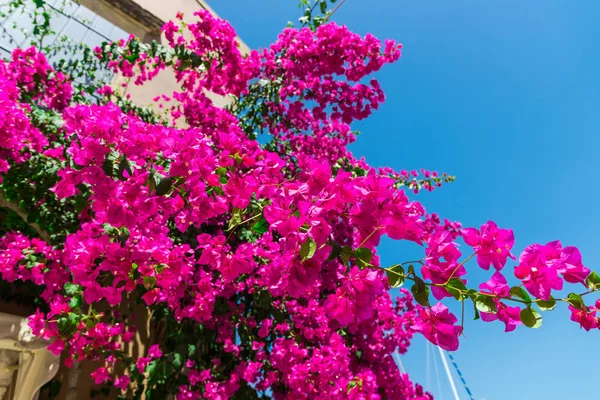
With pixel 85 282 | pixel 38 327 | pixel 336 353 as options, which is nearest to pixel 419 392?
pixel 336 353

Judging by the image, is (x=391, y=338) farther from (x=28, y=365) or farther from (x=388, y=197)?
(x=388, y=197)

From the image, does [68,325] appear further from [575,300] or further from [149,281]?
[575,300]

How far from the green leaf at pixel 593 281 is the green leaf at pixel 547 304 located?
0.42 feet

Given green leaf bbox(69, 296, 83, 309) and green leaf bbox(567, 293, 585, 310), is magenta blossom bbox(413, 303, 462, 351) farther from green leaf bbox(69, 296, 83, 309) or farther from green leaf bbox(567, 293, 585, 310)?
green leaf bbox(69, 296, 83, 309)

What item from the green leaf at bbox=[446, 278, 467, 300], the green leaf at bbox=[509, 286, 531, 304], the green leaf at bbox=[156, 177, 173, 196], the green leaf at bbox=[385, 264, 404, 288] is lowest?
the green leaf at bbox=[509, 286, 531, 304]

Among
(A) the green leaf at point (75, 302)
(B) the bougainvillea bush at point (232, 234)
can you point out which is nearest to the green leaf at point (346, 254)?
(B) the bougainvillea bush at point (232, 234)

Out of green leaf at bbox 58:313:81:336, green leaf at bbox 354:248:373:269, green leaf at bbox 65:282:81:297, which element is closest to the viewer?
green leaf at bbox 354:248:373:269

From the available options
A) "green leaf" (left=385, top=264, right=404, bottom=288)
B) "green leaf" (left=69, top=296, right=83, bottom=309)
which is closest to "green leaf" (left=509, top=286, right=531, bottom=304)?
"green leaf" (left=385, top=264, right=404, bottom=288)

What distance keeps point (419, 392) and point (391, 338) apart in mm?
664

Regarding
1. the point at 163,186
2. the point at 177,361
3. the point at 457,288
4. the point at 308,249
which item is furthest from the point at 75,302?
the point at 457,288

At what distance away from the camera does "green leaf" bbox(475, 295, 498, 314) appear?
1084mm

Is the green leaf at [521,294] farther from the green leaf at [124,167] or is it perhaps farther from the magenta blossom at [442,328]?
the green leaf at [124,167]

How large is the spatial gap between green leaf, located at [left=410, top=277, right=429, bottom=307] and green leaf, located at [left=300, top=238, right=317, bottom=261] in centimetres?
30

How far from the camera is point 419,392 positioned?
4.69 meters
